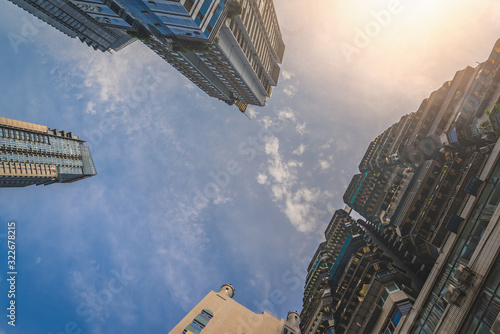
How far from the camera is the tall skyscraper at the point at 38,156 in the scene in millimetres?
118062

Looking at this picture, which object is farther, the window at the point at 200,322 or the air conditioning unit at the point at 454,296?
the window at the point at 200,322

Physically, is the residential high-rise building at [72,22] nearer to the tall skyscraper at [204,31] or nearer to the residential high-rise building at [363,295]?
the tall skyscraper at [204,31]

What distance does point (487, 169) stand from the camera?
25.5 m

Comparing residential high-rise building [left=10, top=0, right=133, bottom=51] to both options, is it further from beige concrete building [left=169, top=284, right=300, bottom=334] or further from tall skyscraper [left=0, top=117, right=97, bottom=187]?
beige concrete building [left=169, top=284, right=300, bottom=334]

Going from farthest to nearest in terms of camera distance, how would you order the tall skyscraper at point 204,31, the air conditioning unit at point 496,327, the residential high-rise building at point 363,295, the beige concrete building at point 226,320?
the beige concrete building at point 226,320 → the tall skyscraper at point 204,31 → the residential high-rise building at point 363,295 → the air conditioning unit at point 496,327

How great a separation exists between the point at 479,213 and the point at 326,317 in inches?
1821

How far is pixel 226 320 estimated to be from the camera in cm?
6481

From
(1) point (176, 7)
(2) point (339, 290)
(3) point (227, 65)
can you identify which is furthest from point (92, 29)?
(2) point (339, 290)

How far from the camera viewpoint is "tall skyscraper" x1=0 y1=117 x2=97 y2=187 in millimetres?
118062

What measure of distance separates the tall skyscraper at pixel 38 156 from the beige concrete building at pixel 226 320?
350 feet

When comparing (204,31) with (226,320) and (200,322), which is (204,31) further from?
(226,320)

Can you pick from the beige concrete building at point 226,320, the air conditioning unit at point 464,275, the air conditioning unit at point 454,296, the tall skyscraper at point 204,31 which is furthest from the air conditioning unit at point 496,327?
the beige concrete building at point 226,320

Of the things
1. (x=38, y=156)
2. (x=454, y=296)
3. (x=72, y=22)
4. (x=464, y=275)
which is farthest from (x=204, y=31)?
(x=38, y=156)

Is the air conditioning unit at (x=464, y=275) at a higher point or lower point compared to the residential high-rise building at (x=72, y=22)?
lower
